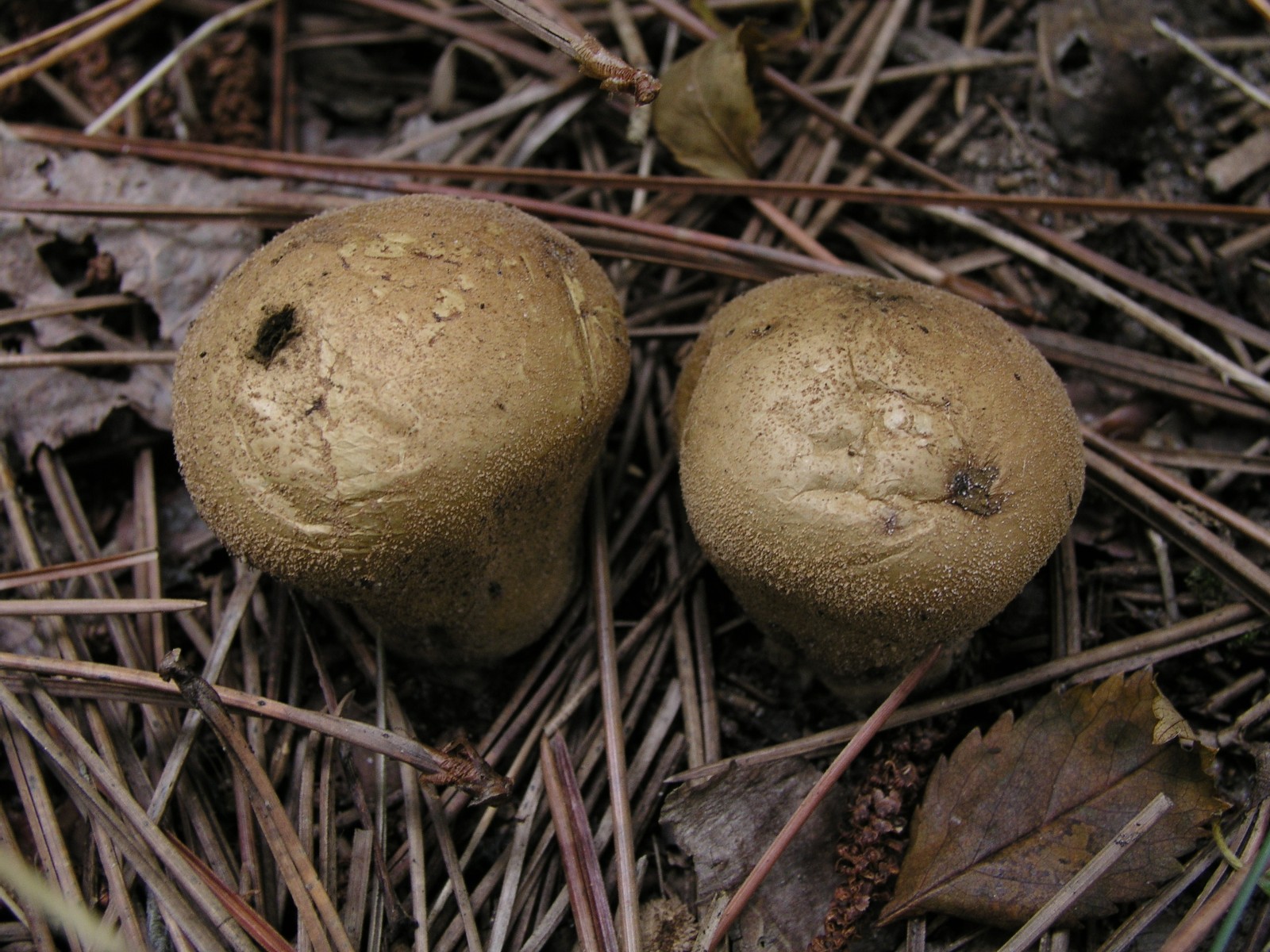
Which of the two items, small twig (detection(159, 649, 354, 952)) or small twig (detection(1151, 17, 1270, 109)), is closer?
small twig (detection(159, 649, 354, 952))

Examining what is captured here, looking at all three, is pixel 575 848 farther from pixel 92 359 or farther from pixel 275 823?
pixel 92 359

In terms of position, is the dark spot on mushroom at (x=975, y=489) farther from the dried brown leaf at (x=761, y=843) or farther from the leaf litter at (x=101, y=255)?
the leaf litter at (x=101, y=255)

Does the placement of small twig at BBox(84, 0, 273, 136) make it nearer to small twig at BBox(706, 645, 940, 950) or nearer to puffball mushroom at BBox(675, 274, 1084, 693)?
puffball mushroom at BBox(675, 274, 1084, 693)

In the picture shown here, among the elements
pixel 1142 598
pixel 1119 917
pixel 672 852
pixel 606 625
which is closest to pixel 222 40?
pixel 606 625

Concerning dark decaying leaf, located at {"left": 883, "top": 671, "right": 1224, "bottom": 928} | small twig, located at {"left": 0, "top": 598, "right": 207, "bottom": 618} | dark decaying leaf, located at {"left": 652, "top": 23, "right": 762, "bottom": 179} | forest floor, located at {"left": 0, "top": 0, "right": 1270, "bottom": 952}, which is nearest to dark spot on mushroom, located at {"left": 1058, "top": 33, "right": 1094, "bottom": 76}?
forest floor, located at {"left": 0, "top": 0, "right": 1270, "bottom": 952}

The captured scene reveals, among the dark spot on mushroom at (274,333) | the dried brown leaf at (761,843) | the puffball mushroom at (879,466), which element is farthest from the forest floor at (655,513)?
the dark spot on mushroom at (274,333)
